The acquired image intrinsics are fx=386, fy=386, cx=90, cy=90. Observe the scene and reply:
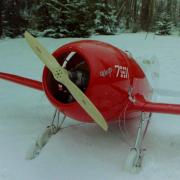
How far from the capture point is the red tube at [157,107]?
332cm

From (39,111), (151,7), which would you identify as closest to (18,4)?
(151,7)

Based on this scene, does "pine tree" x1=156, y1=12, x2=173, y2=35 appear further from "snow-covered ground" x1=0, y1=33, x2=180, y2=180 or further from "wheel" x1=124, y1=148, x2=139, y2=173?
"wheel" x1=124, y1=148, x2=139, y2=173

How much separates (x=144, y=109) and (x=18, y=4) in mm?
7713

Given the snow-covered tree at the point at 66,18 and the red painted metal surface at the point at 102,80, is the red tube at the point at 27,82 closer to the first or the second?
the red painted metal surface at the point at 102,80

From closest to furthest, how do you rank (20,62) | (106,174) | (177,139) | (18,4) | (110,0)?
(106,174), (177,139), (20,62), (110,0), (18,4)

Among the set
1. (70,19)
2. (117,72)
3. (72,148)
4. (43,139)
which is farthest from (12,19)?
(117,72)

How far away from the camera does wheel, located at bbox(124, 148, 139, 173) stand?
3.12 meters

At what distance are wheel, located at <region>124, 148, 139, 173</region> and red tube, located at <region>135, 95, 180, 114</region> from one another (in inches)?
15.9

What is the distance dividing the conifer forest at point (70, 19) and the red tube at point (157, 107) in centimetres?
573

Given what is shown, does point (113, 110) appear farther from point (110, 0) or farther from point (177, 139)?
point (110, 0)

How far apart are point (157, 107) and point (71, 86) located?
91cm

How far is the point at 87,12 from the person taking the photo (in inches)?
374

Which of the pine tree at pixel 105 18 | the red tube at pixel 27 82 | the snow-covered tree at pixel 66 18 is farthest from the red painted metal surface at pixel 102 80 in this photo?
the pine tree at pixel 105 18

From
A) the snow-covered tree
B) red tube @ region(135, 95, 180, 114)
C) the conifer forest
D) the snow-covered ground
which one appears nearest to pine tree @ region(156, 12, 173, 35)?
the conifer forest
